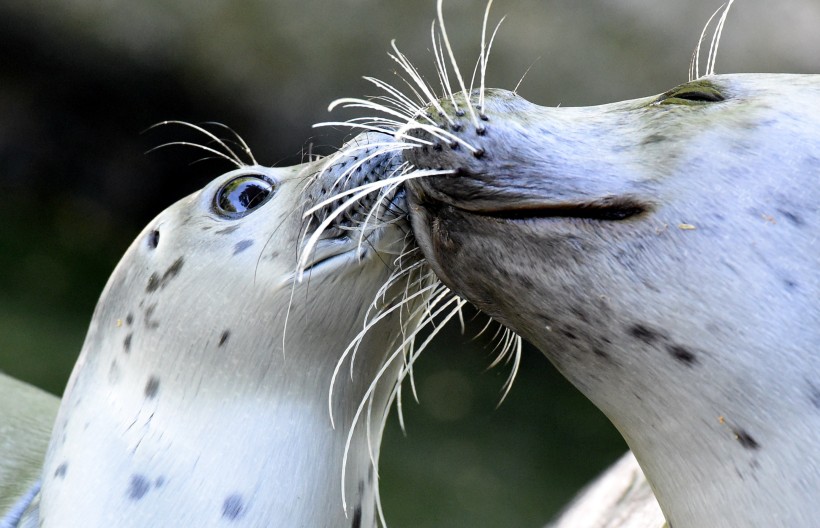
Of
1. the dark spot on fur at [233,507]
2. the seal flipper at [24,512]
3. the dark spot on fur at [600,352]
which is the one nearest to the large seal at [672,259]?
the dark spot on fur at [600,352]

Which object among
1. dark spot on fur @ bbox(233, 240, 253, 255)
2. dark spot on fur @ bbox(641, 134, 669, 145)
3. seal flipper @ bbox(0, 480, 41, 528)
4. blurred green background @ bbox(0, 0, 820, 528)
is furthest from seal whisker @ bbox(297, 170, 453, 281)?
blurred green background @ bbox(0, 0, 820, 528)

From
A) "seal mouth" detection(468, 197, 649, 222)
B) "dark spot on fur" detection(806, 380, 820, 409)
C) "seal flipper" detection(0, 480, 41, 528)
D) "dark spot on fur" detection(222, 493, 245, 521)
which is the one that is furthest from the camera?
"seal flipper" detection(0, 480, 41, 528)

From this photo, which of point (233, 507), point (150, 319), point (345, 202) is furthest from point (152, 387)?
point (345, 202)

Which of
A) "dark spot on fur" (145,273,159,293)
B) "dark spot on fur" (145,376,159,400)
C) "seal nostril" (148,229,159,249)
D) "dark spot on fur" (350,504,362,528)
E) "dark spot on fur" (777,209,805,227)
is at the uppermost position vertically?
"dark spot on fur" (777,209,805,227)

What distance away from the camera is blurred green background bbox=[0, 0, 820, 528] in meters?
4.38

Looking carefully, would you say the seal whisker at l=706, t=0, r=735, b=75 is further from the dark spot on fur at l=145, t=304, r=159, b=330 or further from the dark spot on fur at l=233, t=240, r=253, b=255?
the dark spot on fur at l=145, t=304, r=159, b=330

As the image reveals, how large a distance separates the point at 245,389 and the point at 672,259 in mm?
738

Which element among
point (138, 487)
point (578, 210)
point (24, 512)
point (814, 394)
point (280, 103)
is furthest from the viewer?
point (280, 103)

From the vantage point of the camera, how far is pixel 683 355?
1147mm

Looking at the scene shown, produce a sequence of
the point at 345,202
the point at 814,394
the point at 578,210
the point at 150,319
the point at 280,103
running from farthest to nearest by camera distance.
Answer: the point at 280,103
the point at 150,319
the point at 345,202
the point at 578,210
the point at 814,394

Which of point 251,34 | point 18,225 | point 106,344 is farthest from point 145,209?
point 106,344

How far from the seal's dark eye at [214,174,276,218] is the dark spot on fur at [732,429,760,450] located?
0.92 metres

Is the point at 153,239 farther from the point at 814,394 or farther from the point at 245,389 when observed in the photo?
the point at 814,394

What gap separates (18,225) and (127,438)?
3816 millimetres
